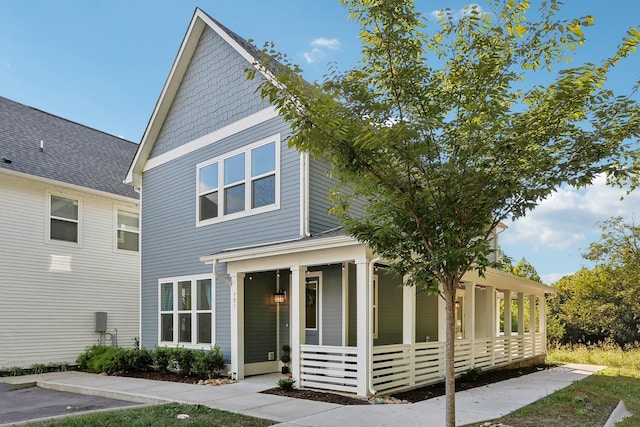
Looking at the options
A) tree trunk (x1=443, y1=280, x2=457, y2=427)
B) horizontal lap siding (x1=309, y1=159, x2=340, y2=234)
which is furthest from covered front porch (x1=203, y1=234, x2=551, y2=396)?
tree trunk (x1=443, y1=280, x2=457, y2=427)

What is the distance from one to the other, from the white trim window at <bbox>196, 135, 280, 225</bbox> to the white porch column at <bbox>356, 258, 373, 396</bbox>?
299cm

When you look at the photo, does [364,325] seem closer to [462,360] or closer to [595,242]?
[462,360]

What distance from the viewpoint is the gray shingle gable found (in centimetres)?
1488

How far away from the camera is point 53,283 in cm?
1498

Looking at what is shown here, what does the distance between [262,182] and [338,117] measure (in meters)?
6.70

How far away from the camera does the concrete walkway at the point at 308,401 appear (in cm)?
709

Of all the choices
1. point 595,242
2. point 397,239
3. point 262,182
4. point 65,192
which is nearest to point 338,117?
point 397,239

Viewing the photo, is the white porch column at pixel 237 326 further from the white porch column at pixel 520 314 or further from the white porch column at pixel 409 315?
the white porch column at pixel 520 314

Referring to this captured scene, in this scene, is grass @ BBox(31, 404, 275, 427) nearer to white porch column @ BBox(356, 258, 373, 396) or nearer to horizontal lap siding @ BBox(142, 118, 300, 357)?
white porch column @ BBox(356, 258, 373, 396)

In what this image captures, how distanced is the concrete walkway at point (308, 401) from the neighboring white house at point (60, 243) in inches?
80.2

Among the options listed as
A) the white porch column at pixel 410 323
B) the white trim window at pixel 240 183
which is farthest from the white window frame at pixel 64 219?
the white porch column at pixel 410 323

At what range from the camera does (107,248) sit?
16.6 metres

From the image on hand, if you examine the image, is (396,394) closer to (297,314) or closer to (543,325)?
(297,314)

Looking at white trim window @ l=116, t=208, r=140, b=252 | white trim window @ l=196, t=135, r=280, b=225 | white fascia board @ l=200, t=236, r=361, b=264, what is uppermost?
white trim window @ l=196, t=135, r=280, b=225
